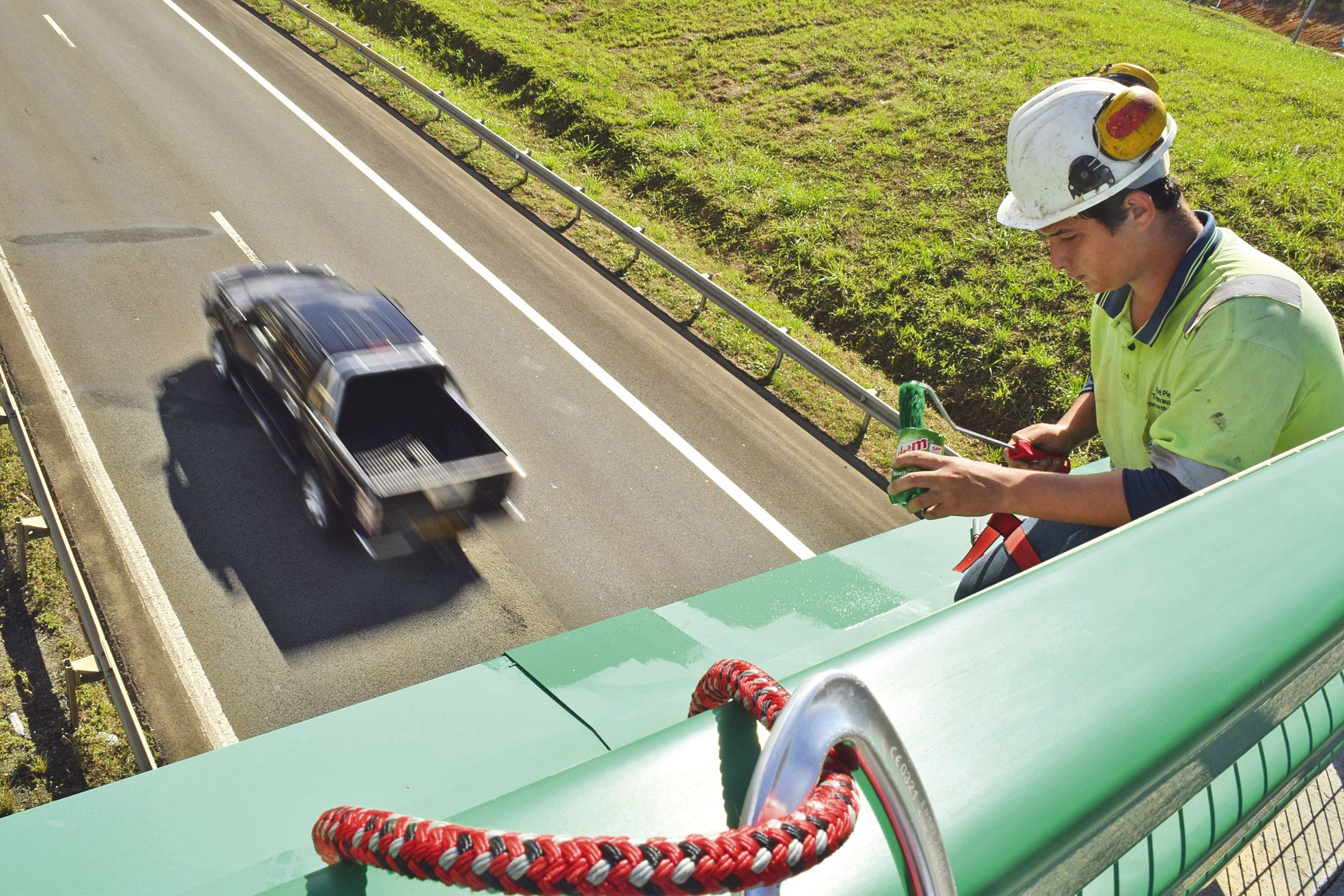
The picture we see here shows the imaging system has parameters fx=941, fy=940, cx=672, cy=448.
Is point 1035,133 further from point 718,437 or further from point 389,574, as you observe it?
point 718,437

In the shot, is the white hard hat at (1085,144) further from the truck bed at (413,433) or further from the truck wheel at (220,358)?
the truck wheel at (220,358)

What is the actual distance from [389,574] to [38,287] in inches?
240

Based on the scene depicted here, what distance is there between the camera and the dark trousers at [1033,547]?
2537mm

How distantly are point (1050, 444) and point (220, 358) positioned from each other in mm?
8239

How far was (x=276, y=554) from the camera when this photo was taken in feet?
23.9

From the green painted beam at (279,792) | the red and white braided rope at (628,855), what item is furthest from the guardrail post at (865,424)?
the red and white braided rope at (628,855)

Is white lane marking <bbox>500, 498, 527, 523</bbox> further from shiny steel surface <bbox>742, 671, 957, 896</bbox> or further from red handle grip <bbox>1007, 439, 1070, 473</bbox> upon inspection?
shiny steel surface <bbox>742, 671, 957, 896</bbox>

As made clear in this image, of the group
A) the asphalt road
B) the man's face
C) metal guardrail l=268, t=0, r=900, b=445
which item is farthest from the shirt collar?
metal guardrail l=268, t=0, r=900, b=445

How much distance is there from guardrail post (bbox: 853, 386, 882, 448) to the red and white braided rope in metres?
9.99

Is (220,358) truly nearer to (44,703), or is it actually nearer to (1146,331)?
(44,703)

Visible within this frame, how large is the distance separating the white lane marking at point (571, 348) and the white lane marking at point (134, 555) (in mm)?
4830

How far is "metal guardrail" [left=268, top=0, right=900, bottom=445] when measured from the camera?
1066 cm

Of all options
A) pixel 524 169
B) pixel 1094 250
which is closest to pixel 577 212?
pixel 524 169

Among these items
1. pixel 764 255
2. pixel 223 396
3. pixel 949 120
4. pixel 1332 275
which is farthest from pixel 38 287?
pixel 1332 275
